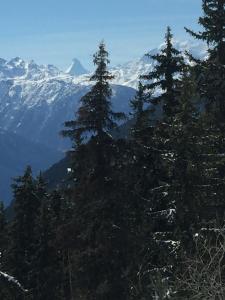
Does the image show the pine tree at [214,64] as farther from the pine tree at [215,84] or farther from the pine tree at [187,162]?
the pine tree at [187,162]

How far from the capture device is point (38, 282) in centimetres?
3106

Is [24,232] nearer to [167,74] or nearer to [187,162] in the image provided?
[167,74]

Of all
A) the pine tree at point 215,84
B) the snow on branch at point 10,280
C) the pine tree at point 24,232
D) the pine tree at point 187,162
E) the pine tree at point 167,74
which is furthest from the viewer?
the pine tree at point 24,232

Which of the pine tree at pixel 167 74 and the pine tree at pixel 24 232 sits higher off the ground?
the pine tree at pixel 167 74

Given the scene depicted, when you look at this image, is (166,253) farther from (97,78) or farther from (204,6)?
(204,6)

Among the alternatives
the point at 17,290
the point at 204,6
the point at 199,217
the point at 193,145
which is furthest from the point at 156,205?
the point at 17,290

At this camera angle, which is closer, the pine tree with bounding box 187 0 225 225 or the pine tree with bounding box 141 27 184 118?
the pine tree with bounding box 187 0 225 225

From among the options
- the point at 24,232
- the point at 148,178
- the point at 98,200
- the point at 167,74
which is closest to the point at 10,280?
the point at 24,232

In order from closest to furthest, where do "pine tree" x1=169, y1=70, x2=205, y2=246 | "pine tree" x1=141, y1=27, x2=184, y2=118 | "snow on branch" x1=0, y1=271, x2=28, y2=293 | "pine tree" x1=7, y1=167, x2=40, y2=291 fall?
"pine tree" x1=169, y1=70, x2=205, y2=246 → "pine tree" x1=141, y1=27, x2=184, y2=118 → "snow on branch" x1=0, y1=271, x2=28, y2=293 → "pine tree" x1=7, y1=167, x2=40, y2=291

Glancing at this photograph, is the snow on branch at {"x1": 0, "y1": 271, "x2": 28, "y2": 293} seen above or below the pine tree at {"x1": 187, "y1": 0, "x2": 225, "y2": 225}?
below

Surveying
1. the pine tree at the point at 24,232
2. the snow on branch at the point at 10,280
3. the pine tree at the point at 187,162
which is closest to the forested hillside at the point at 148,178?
the pine tree at the point at 187,162

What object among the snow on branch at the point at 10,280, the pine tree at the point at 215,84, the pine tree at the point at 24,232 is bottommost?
the snow on branch at the point at 10,280

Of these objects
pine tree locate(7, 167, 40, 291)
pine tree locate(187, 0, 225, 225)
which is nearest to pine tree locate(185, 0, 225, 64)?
pine tree locate(187, 0, 225, 225)

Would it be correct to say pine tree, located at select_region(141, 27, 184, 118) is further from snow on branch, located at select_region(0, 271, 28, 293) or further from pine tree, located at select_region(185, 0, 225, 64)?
snow on branch, located at select_region(0, 271, 28, 293)
